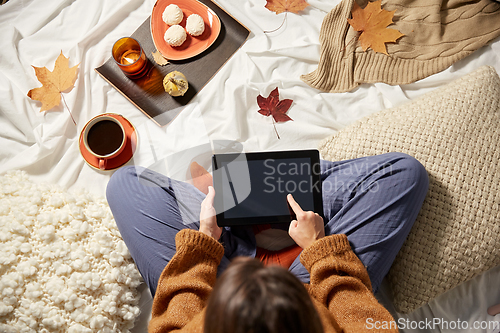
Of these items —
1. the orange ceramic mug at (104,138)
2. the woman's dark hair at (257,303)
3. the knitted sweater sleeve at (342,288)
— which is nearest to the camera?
the woman's dark hair at (257,303)

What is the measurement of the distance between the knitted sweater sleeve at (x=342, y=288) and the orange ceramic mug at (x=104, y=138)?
655mm

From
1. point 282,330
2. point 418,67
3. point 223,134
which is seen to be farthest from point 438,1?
point 282,330

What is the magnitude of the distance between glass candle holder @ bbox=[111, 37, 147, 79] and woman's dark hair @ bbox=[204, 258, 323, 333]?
32.8 inches

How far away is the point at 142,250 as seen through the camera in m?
0.81

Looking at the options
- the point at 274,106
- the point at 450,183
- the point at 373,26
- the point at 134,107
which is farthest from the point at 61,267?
the point at 373,26

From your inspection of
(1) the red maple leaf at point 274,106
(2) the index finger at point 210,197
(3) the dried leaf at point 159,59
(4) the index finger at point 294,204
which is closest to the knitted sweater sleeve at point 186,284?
(2) the index finger at point 210,197

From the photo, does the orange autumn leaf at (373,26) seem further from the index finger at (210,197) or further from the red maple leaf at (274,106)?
the index finger at (210,197)

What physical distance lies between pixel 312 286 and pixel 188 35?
2.93 feet

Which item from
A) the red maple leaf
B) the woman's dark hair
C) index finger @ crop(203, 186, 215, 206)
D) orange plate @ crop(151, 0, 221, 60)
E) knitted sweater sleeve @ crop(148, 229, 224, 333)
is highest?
orange plate @ crop(151, 0, 221, 60)

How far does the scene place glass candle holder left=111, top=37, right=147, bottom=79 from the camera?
0.99 meters

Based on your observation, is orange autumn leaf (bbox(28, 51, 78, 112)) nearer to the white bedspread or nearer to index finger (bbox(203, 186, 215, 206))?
the white bedspread

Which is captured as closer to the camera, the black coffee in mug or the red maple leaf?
the black coffee in mug

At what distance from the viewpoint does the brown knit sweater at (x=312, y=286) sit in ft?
2.07

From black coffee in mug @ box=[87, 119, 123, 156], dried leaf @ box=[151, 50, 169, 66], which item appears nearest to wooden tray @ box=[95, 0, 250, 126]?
dried leaf @ box=[151, 50, 169, 66]
